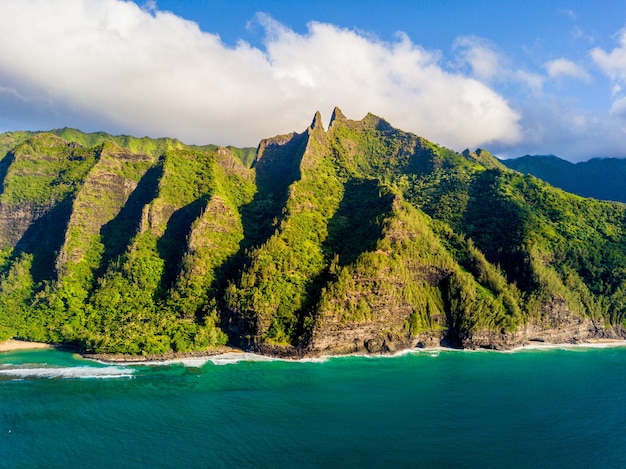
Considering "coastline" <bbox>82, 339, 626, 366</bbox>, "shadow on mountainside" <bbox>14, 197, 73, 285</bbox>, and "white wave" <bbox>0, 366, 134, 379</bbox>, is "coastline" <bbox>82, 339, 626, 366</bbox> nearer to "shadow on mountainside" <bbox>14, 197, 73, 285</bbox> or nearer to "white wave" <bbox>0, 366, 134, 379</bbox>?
"white wave" <bbox>0, 366, 134, 379</bbox>

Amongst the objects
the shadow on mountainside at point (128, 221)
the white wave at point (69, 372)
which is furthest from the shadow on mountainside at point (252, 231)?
the shadow on mountainside at point (128, 221)

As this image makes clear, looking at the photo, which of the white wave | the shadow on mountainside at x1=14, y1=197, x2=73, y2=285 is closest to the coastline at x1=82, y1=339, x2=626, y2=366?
the white wave

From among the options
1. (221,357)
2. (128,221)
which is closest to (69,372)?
(221,357)

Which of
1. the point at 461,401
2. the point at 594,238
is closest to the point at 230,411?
the point at 461,401

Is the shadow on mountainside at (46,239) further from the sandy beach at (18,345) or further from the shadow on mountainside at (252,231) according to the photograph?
the shadow on mountainside at (252,231)

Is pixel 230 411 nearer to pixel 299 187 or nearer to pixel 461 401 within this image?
pixel 461 401
